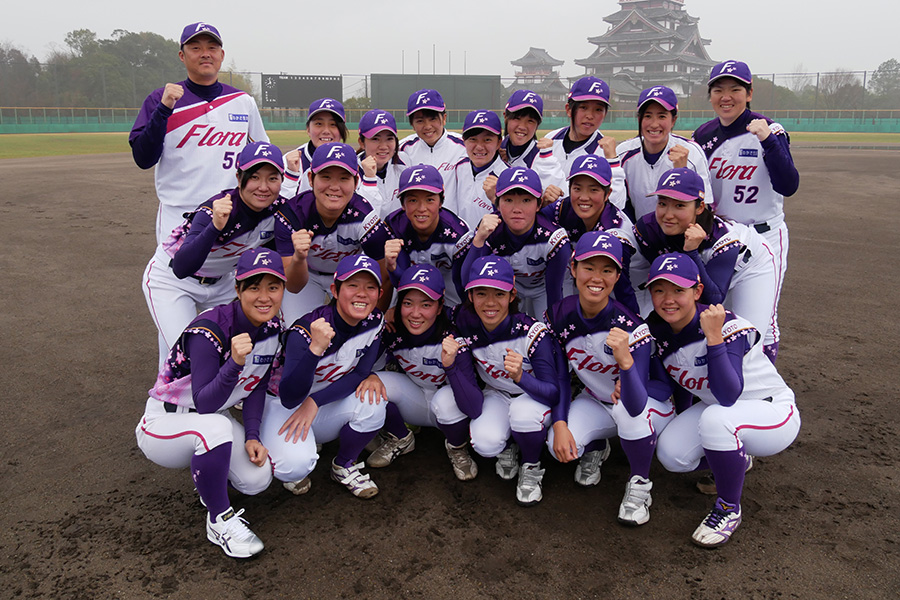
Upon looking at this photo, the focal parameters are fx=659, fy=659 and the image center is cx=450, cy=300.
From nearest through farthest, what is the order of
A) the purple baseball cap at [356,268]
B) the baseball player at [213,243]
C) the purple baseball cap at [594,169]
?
the purple baseball cap at [356,268] → the baseball player at [213,243] → the purple baseball cap at [594,169]

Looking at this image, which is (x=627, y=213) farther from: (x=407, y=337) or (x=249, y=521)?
(x=249, y=521)

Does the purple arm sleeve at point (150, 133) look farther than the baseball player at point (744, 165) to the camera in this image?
No

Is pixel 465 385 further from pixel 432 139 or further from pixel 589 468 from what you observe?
pixel 432 139

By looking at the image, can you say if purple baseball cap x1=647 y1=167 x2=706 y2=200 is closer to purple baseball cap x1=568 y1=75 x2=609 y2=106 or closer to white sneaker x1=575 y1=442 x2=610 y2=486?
purple baseball cap x1=568 y1=75 x2=609 y2=106

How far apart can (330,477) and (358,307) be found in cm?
105

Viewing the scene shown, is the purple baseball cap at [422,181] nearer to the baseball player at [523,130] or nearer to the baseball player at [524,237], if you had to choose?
the baseball player at [524,237]

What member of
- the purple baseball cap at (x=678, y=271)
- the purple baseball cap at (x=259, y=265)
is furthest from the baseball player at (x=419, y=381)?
the purple baseball cap at (x=678, y=271)

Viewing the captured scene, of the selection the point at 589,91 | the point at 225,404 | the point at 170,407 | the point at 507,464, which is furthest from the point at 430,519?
the point at 589,91

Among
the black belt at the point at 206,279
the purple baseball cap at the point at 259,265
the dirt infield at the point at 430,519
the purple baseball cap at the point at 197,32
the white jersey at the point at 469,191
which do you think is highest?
the purple baseball cap at the point at 197,32

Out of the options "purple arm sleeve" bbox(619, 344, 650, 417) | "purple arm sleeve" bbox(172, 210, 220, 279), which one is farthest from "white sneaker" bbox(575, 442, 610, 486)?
"purple arm sleeve" bbox(172, 210, 220, 279)

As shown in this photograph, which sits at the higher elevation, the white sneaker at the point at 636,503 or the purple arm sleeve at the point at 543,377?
the purple arm sleeve at the point at 543,377

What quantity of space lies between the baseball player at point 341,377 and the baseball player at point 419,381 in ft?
0.50

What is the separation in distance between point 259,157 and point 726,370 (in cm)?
275

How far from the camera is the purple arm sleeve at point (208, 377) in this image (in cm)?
314
